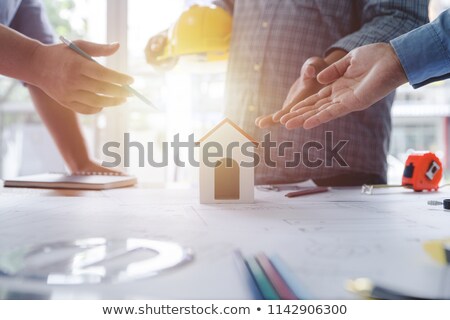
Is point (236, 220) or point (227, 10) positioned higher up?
point (227, 10)

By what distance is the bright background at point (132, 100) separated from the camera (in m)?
2.13

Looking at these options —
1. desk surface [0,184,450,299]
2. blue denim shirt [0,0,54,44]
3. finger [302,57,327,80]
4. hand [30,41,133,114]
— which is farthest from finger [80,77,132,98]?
blue denim shirt [0,0,54,44]

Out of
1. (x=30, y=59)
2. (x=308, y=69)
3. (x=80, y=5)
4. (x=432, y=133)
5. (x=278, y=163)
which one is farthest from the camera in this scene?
(x=432, y=133)

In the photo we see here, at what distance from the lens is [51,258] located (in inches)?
18.5

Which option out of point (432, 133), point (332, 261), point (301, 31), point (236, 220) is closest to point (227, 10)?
point (301, 31)

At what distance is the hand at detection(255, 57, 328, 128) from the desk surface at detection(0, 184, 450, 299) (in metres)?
0.19

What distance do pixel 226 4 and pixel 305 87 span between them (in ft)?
2.26

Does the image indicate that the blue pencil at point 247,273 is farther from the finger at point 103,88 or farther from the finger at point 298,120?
the finger at point 103,88

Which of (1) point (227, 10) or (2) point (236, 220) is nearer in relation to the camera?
(2) point (236, 220)

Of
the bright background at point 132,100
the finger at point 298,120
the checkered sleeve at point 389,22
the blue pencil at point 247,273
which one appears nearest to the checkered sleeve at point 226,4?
the bright background at point 132,100

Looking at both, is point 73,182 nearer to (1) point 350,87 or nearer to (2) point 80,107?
(2) point 80,107

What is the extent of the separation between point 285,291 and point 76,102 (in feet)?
2.73

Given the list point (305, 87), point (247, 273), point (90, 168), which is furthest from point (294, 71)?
point (247, 273)

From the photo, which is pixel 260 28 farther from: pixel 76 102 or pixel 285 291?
pixel 285 291
